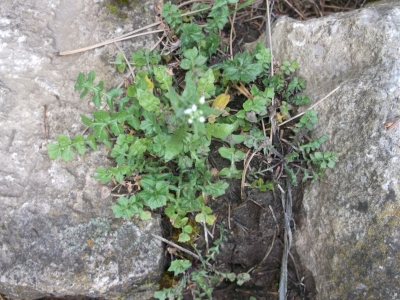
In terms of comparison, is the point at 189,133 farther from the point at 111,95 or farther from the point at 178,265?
the point at 178,265

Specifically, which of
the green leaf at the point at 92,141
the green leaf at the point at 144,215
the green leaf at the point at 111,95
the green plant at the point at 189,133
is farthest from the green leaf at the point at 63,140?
the green leaf at the point at 144,215

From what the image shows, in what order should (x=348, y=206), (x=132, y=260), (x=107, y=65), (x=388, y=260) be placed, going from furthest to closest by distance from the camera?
(x=107, y=65) < (x=132, y=260) < (x=348, y=206) < (x=388, y=260)

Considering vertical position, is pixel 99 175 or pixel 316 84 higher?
pixel 316 84

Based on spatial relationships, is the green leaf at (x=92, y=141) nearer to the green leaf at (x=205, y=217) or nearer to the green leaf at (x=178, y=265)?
the green leaf at (x=205, y=217)

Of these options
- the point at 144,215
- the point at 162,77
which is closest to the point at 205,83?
the point at 162,77

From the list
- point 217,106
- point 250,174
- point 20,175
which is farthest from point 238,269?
point 20,175

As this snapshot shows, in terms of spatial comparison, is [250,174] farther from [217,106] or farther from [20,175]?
[20,175]
